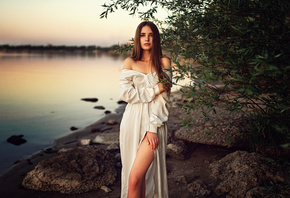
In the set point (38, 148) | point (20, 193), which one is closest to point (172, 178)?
point (20, 193)

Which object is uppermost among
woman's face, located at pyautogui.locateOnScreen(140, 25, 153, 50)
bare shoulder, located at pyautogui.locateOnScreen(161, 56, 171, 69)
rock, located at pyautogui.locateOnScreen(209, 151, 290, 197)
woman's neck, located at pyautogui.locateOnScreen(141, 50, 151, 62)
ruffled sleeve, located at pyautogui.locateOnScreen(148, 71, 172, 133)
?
woman's face, located at pyautogui.locateOnScreen(140, 25, 153, 50)

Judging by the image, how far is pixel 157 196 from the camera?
3.65 metres

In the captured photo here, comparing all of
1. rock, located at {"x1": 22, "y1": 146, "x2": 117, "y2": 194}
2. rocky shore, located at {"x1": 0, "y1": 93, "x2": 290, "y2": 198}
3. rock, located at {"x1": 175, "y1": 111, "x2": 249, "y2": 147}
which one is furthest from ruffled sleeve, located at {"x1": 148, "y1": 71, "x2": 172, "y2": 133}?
rock, located at {"x1": 22, "y1": 146, "x2": 117, "y2": 194}

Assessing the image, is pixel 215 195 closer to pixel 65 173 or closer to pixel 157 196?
pixel 157 196

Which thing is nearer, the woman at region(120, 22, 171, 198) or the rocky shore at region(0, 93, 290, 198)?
the woman at region(120, 22, 171, 198)

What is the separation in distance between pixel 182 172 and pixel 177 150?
0.60 meters

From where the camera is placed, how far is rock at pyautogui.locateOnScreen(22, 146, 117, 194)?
14.6ft

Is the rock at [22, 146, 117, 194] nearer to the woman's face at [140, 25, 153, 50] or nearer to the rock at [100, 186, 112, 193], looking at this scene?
the rock at [100, 186, 112, 193]

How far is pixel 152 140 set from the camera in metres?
3.21

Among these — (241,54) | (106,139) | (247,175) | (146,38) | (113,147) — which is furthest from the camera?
(106,139)

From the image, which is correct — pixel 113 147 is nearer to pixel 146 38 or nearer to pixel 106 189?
pixel 106 189

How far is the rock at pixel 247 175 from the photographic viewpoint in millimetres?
3736

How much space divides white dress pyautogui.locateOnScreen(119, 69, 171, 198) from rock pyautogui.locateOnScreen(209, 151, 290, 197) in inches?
47.6

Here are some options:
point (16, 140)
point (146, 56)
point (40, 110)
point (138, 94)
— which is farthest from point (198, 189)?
point (40, 110)
